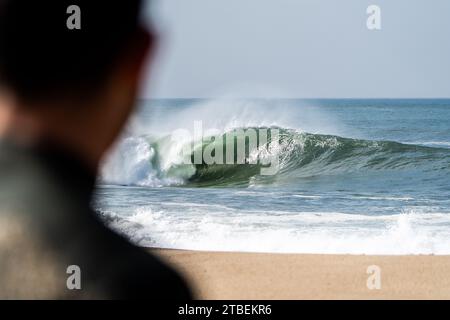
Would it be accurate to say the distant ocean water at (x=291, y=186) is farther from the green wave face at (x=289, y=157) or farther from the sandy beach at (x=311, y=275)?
the sandy beach at (x=311, y=275)

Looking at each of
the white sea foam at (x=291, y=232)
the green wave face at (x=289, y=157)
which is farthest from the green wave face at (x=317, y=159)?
the white sea foam at (x=291, y=232)

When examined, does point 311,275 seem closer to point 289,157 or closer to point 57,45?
point 57,45

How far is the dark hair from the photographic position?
0.23 m

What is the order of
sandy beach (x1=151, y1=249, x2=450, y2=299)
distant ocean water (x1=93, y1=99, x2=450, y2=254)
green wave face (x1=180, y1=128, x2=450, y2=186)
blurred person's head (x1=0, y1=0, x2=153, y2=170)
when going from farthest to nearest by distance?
green wave face (x1=180, y1=128, x2=450, y2=186), distant ocean water (x1=93, y1=99, x2=450, y2=254), sandy beach (x1=151, y1=249, x2=450, y2=299), blurred person's head (x1=0, y1=0, x2=153, y2=170)

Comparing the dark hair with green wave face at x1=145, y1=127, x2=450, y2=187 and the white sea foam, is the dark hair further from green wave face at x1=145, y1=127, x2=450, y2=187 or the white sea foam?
green wave face at x1=145, y1=127, x2=450, y2=187

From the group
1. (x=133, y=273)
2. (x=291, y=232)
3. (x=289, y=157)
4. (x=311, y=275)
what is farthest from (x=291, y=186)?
(x=133, y=273)

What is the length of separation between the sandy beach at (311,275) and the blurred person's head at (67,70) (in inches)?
161

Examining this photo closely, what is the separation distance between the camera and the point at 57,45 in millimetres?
245

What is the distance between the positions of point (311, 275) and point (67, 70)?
16.3 ft

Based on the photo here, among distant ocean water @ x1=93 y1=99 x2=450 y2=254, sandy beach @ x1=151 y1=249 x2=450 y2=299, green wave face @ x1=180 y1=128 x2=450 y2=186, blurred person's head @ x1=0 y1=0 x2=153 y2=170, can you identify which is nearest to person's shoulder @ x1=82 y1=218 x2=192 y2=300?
blurred person's head @ x1=0 y1=0 x2=153 y2=170

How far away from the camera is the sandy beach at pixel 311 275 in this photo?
4.64 metres

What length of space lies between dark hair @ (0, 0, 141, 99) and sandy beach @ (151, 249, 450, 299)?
4100mm

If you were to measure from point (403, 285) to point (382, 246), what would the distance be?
159cm

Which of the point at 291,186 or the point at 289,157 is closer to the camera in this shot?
the point at 291,186
